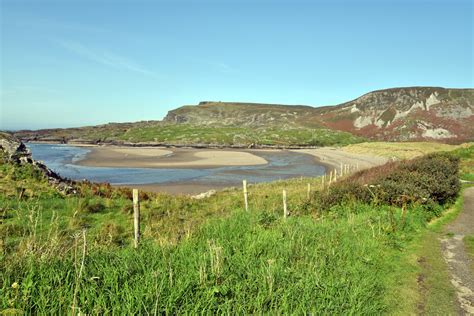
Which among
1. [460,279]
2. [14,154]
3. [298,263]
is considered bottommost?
[460,279]

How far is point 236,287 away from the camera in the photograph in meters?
5.94

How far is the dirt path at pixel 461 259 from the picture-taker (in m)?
7.08

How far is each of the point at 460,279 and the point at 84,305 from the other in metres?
8.14

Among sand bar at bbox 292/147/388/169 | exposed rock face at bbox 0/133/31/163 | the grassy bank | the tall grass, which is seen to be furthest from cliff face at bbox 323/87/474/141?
the tall grass

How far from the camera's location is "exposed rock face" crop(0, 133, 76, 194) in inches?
718

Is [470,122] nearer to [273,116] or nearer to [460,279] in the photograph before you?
[273,116]

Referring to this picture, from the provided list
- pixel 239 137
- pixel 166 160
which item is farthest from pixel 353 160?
pixel 239 137

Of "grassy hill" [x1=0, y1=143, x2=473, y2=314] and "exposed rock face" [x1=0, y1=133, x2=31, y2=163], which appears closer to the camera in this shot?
"grassy hill" [x1=0, y1=143, x2=473, y2=314]

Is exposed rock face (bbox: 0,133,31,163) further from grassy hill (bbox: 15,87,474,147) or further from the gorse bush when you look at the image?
grassy hill (bbox: 15,87,474,147)

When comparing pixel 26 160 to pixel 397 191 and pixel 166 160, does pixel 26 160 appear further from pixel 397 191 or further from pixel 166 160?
pixel 166 160

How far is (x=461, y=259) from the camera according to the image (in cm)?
952

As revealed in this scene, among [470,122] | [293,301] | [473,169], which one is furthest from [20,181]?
[470,122]

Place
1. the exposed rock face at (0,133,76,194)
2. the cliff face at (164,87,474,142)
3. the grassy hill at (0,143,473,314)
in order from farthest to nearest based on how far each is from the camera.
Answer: the cliff face at (164,87,474,142), the exposed rock face at (0,133,76,194), the grassy hill at (0,143,473,314)

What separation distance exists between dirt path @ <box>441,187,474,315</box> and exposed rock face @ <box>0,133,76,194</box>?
16.8 metres
